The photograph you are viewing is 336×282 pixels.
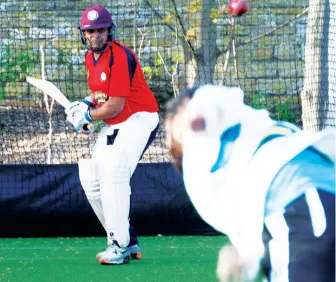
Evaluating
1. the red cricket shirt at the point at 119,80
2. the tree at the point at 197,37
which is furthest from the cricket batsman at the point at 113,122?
the tree at the point at 197,37

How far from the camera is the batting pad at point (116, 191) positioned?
244 inches

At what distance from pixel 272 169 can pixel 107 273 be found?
3631 millimetres

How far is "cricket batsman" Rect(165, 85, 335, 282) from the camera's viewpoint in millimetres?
2539

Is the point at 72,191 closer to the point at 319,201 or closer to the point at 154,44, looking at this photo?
the point at 154,44

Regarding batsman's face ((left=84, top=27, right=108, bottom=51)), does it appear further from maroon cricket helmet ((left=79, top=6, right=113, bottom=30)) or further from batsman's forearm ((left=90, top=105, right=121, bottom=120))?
Result: batsman's forearm ((left=90, top=105, right=121, bottom=120))

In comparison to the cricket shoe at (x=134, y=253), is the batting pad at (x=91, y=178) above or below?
above

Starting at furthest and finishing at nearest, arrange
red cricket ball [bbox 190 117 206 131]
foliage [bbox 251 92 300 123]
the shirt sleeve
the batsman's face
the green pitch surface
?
foliage [bbox 251 92 300 123]
the batsman's face
the shirt sleeve
the green pitch surface
red cricket ball [bbox 190 117 206 131]

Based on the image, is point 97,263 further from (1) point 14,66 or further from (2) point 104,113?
(1) point 14,66

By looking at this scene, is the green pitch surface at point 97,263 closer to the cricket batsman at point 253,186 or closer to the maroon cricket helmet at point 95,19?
the maroon cricket helmet at point 95,19

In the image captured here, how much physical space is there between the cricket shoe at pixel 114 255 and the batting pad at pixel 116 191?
35mm

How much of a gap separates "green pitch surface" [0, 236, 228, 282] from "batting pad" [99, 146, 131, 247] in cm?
24

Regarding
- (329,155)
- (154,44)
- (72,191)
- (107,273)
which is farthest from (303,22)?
(329,155)

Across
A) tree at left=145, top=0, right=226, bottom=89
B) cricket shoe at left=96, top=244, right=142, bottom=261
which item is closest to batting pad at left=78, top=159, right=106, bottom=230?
cricket shoe at left=96, top=244, right=142, bottom=261

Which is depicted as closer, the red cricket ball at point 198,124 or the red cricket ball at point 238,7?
the red cricket ball at point 198,124
